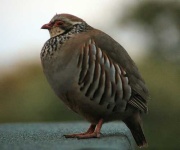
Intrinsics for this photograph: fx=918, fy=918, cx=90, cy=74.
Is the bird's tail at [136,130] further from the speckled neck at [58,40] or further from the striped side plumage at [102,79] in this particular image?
the speckled neck at [58,40]

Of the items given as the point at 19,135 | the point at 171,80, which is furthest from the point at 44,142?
the point at 171,80

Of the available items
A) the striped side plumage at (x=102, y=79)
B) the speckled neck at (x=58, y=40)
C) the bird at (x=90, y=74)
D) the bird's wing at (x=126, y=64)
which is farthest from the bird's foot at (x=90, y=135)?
the speckled neck at (x=58, y=40)

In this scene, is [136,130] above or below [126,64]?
below

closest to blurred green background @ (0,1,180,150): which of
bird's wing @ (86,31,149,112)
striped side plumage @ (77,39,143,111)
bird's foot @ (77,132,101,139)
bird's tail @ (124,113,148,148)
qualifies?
bird's tail @ (124,113,148,148)

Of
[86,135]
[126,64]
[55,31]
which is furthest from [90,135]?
[55,31]

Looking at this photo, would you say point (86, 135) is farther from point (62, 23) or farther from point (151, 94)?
point (151, 94)

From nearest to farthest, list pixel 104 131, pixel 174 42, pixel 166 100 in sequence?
pixel 104 131, pixel 166 100, pixel 174 42

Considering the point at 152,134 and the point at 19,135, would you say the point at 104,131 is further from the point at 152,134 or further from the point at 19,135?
the point at 152,134
